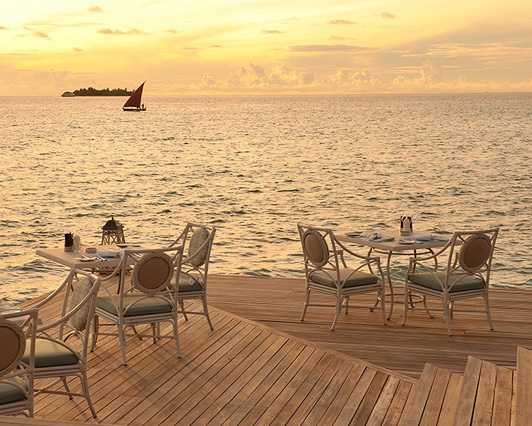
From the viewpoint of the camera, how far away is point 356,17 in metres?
51.1

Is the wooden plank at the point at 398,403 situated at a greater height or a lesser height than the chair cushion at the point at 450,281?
lesser

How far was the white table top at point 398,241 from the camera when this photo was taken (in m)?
6.93

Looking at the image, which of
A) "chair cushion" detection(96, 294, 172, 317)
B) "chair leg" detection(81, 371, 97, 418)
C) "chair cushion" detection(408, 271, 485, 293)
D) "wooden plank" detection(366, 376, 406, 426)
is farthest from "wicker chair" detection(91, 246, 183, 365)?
"chair cushion" detection(408, 271, 485, 293)

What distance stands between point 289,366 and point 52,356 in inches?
69.7

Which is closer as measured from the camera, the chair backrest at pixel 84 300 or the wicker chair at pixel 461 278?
the chair backrest at pixel 84 300

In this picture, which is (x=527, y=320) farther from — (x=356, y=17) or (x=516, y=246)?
(x=356, y=17)

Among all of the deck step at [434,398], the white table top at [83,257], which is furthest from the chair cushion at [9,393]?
the deck step at [434,398]

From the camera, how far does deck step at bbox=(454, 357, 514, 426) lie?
4.37m

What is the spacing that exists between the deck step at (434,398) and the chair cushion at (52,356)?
6.02 feet

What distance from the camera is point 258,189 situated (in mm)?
28938

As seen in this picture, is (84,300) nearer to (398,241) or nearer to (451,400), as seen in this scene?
(451,400)

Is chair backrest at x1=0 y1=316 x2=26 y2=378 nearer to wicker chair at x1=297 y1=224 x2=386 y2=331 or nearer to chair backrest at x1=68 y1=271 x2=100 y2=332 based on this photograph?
chair backrest at x1=68 y1=271 x2=100 y2=332

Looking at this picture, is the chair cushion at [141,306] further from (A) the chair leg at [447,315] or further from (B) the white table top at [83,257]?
(A) the chair leg at [447,315]

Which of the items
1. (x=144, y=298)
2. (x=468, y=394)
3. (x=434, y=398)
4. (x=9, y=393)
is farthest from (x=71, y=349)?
(x=468, y=394)
